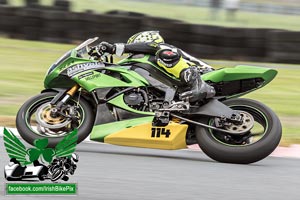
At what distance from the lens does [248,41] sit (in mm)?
15930

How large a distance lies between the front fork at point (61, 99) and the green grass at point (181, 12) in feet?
49.6

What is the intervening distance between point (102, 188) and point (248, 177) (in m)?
1.32

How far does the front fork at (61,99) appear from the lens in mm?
6605

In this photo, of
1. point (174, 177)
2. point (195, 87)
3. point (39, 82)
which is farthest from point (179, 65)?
point (39, 82)

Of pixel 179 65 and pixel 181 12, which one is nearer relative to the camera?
pixel 179 65

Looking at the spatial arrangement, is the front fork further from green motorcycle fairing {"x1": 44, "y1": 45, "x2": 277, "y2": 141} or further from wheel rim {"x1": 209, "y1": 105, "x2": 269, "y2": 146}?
wheel rim {"x1": 209, "y1": 105, "x2": 269, "y2": 146}

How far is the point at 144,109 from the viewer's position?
6.68 metres

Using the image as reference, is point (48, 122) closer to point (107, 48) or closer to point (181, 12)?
point (107, 48)

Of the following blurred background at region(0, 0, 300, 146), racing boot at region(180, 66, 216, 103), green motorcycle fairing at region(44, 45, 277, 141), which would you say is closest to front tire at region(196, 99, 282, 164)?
racing boot at region(180, 66, 216, 103)

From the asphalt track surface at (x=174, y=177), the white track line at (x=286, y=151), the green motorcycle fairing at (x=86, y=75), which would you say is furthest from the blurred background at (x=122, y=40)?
the asphalt track surface at (x=174, y=177)

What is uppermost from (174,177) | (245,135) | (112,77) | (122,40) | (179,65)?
(179,65)

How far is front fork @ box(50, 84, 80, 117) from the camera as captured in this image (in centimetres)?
661

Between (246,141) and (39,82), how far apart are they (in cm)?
698

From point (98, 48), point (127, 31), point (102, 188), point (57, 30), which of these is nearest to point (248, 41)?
point (127, 31)
